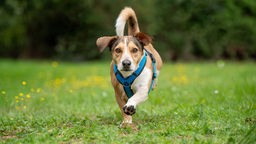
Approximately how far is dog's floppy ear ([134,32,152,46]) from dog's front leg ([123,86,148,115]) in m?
0.64

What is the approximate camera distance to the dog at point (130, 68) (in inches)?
273

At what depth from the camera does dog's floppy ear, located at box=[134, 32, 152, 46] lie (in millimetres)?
7217

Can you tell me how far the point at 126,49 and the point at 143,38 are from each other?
1.36 feet

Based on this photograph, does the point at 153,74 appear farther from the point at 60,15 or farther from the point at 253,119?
the point at 60,15

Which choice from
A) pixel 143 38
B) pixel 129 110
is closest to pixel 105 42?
pixel 143 38

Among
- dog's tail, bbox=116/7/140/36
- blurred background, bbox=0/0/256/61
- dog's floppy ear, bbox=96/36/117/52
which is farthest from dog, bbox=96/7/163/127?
blurred background, bbox=0/0/256/61

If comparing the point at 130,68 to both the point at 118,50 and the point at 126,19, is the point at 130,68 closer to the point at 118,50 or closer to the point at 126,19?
the point at 118,50

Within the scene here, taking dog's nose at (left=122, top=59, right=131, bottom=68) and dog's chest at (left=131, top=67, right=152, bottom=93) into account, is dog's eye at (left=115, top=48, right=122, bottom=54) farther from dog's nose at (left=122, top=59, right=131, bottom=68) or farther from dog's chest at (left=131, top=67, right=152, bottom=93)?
dog's chest at (left=131, top=67, right=152, bottom=93)

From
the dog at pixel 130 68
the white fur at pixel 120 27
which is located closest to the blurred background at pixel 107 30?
the white fur at pixel 120 27

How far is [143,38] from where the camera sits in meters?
7.26

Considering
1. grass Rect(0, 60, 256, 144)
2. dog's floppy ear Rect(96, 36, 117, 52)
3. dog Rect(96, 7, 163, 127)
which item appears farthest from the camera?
dog's floppy ear Rect(96, 36, 117, 52)

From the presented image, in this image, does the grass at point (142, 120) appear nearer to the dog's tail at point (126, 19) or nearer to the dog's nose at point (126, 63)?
the dog's nose at point (126, 63)

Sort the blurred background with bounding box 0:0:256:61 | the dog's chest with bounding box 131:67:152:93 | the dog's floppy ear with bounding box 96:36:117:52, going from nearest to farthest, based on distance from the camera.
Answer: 1. the dog's floppy ear with bounding box 96:36:117:52
2. the dog's chest with bounding box 131:67:152:93
3. the blurred background with bounding box 0:0:256:61

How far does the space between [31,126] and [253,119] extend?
2.98m
